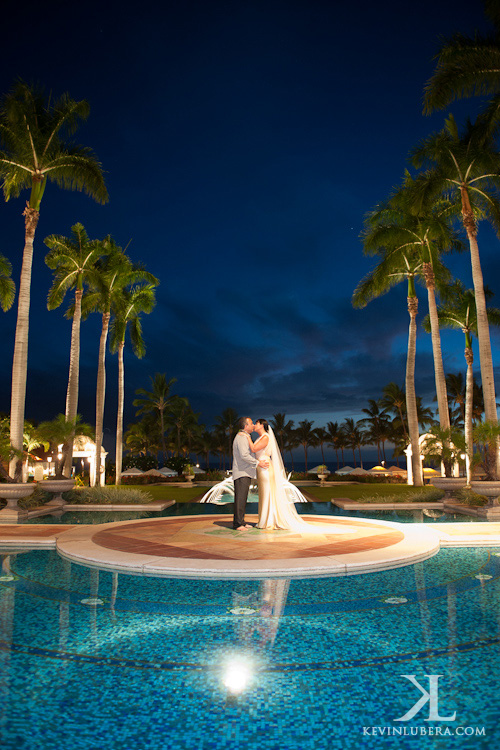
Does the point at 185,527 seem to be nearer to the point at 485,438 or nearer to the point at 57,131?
the point at 485,438

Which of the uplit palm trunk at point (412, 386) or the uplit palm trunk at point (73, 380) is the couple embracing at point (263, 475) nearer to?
the uplit palm trunk at point (73, 380)

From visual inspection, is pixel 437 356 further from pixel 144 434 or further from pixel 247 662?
pixel 144 434

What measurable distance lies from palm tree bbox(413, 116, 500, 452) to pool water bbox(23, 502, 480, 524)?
6.85 meters

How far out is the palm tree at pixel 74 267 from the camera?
24.5 m

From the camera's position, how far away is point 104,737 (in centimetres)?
290

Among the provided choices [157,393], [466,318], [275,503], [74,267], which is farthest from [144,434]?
[275,503]

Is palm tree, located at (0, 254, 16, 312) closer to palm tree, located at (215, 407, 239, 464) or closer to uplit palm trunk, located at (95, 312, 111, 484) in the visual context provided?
uplit palm trunk, located at (95, 312, 111, 484)

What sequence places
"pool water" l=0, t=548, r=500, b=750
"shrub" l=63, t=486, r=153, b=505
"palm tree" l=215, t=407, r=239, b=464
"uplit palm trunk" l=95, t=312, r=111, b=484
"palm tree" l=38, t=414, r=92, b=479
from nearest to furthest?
Answer: "pool water" l=0, t=548, r=500, b=750, "shrub" l=63, t=486, r=153, b=505, "palm tree" l=38, t=414, r=92, b=479, "uplit palm trunk" l=95, t=312, r=111, b=484, "palm tree" l=215, t=407, r=239, b=464

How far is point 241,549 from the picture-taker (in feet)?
26.4

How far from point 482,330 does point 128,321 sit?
77.1ft

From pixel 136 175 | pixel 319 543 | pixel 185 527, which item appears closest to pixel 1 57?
pixel 136 175

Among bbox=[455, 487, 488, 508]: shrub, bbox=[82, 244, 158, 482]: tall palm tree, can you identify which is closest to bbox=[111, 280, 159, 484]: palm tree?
bbox=[82, 244, 158, 482]: tall palm tree

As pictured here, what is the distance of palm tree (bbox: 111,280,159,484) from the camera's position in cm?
3141

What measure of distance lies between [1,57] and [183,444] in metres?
70.0
